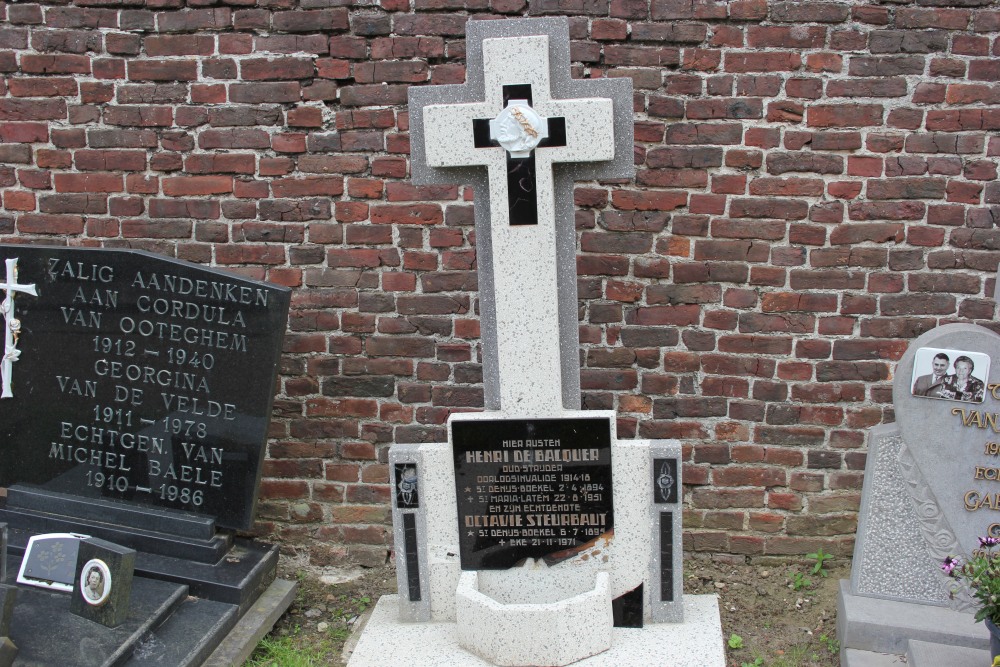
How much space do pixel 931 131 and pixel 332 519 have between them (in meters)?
2.97

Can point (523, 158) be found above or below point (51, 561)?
above

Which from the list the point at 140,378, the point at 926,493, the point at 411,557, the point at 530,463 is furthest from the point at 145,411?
the point at 926,493

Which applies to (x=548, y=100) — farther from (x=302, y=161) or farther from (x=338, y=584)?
(x=338, y=584)

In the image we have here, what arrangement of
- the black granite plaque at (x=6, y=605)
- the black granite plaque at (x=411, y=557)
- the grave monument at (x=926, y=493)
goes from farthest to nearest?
the black granite plaque at (x=411, y=557), the grave monument at (x=926, y=493), the black granite plaque at (x=6, y=605)

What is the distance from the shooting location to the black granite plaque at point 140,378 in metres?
3.47

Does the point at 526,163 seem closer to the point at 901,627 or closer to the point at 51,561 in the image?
the point at 901,627

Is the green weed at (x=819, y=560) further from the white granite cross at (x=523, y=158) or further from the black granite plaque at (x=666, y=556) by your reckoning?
the white granite cross at (x=523, y=158)

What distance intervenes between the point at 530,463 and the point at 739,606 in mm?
1172

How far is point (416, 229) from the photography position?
383 centimetres

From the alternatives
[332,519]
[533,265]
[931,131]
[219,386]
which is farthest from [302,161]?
[931,131]

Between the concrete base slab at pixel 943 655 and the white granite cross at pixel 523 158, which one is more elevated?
the white granite cross at pixel 523 158

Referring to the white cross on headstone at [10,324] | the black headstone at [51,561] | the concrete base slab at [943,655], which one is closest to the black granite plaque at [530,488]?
the concrete base slab at [943,655]

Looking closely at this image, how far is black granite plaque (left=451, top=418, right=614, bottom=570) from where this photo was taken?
10.6 ft

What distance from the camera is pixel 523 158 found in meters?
3.12
